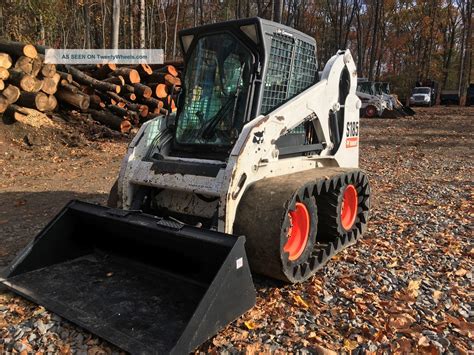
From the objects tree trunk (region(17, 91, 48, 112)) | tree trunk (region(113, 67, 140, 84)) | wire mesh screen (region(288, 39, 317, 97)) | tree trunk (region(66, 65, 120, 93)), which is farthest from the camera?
tree trunk (region(113, 67, 140, 84))

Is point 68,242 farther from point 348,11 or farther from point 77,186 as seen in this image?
point 348,11

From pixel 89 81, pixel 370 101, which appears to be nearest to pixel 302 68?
pixel 89 81

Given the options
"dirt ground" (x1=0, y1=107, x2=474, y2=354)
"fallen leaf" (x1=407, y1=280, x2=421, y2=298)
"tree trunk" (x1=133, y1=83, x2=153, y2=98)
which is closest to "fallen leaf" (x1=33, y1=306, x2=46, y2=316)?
"dirt ground" (x1=0, y1=107, x2=474, y2=354)

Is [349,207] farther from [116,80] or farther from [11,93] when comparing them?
Answer: [116,80]

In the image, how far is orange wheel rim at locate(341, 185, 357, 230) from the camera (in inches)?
210

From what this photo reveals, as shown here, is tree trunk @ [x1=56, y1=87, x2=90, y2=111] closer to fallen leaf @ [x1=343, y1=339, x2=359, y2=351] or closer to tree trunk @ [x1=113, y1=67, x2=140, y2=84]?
tree trunk @ [x1=113, y1=67, x2=140, y2=84]

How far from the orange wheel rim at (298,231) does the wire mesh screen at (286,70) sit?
1.10 m

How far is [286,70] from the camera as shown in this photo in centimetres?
495

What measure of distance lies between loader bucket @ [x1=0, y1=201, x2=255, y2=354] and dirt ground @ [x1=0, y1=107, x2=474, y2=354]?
19 centimetres

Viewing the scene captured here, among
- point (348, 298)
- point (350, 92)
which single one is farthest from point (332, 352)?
point (350, 92)

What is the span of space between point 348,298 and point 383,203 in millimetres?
3736

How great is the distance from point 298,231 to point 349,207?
1425 mm

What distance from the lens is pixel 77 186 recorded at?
326 inches

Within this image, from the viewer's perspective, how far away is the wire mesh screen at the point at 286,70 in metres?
4.69
